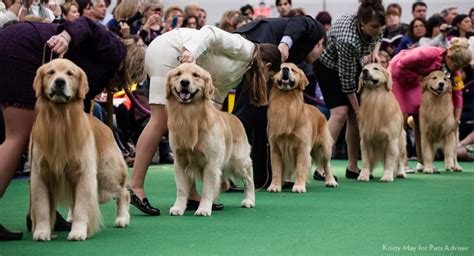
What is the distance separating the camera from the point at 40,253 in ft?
14.1

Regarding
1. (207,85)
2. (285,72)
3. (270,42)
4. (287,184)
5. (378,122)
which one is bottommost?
(287,184)

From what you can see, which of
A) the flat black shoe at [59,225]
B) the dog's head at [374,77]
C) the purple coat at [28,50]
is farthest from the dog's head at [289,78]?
the flat black shoe at [59,225]

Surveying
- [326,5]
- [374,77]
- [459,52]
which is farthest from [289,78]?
[326,5]

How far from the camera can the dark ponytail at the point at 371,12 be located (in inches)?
329

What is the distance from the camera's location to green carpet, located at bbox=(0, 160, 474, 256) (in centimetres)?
443

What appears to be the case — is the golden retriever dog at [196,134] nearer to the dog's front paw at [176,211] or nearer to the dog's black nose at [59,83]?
the dog's front paw at [176,211]

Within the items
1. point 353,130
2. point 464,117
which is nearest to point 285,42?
point 353,130

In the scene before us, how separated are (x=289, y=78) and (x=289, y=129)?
0.45 metres

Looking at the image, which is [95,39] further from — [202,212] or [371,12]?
[371,12]

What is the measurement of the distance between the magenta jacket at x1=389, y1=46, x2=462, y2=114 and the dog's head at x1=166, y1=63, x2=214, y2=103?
4.50 m

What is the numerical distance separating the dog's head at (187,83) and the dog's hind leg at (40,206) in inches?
48.0

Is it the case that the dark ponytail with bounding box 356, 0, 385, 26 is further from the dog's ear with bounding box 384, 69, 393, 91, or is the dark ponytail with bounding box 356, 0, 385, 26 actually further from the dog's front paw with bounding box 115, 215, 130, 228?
the dog's front paw with bounding box 115, 215, 130, 228

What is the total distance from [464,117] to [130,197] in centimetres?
804

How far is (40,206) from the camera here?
4637mm
